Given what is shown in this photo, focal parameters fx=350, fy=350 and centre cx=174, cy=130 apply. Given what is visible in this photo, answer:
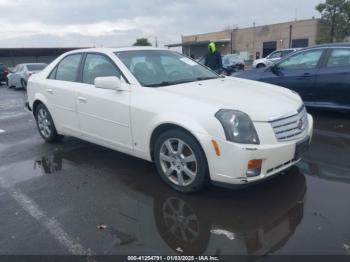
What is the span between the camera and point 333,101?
6.75m

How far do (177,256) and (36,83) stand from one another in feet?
14.4

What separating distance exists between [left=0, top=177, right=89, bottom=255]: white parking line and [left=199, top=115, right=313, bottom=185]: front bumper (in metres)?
1.43

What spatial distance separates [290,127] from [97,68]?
8.96ft

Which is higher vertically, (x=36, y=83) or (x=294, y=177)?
(x=36, y=83)

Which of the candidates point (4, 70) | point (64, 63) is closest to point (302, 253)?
point (64, 63)

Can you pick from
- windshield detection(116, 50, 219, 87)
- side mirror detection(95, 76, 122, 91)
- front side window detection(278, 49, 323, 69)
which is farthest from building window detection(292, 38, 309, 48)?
side mirror detection(95, 76, 122, 91)

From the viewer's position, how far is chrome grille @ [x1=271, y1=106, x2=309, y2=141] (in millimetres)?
3505

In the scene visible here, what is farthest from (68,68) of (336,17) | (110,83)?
(336,17)

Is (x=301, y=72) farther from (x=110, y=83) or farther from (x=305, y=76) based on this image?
(x=110, y=83)

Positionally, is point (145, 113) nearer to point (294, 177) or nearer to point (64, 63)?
point (294, 177)

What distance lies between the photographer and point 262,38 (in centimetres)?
Result: 5428

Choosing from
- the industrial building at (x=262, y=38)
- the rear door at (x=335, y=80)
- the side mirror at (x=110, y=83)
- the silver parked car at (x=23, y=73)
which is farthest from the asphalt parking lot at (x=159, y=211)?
the industrial building at (x=262, y=38)

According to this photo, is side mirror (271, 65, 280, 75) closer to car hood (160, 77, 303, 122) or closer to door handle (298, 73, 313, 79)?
door handle (298, 73, 313, 79)

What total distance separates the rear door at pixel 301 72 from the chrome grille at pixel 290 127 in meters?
3.36
